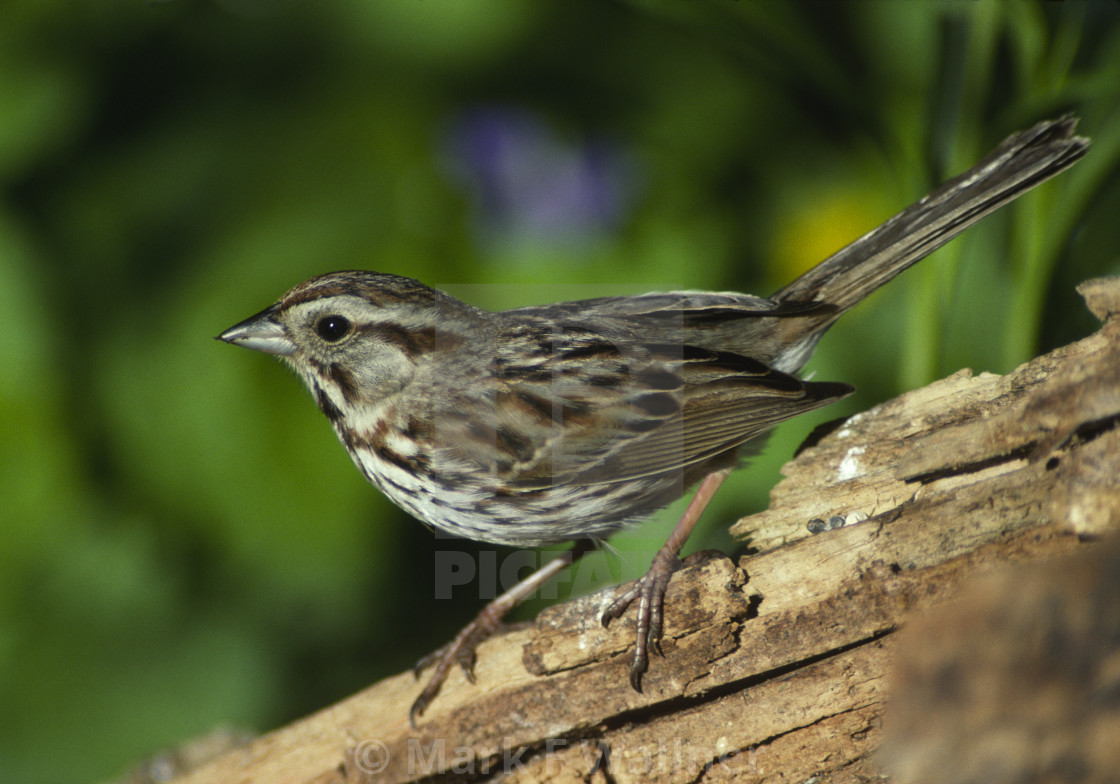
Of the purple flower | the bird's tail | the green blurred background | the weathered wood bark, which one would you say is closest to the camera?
the weathered wood bark

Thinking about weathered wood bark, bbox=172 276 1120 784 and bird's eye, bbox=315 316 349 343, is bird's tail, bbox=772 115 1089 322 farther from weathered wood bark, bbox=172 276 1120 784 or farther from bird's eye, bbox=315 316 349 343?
bird's eye, bbox=315 316 349 343

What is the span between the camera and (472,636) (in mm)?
3014

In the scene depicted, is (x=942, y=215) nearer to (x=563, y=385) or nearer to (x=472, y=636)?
(x=563, y=385)

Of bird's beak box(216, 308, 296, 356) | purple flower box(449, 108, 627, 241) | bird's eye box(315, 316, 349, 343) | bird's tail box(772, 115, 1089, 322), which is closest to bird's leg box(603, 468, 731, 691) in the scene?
bird's tail box(772, 115, 1089, 322)

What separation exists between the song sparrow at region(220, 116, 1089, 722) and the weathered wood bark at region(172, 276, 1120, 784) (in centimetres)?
21

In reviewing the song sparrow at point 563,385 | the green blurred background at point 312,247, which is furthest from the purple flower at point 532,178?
the song sparrow at point 563,385

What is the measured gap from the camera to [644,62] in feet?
14.2

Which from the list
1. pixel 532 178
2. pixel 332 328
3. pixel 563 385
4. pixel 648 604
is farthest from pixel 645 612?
pixel 532 178

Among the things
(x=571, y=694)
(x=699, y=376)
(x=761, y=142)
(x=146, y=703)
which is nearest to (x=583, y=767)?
(x=571, y=694)

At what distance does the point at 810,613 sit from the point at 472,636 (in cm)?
128

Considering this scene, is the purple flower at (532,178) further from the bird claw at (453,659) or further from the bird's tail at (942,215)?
the bird claw at (453,659)

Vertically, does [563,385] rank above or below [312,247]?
below

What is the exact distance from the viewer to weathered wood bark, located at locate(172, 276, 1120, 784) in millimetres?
1896

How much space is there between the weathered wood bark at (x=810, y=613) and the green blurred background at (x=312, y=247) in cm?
87
